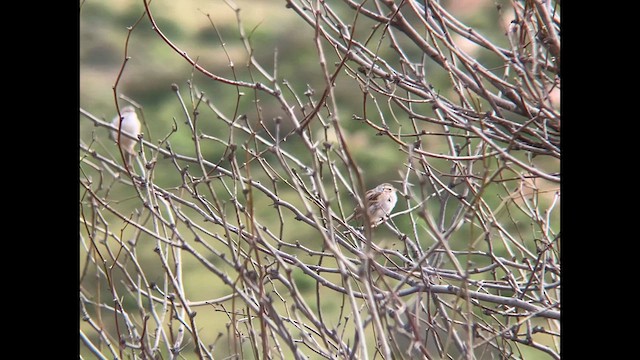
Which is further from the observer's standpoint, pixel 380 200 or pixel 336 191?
pixel 380 200

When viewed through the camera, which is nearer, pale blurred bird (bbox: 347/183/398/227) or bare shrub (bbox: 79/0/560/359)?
bare shrub (bbox: 79/0/560/359)

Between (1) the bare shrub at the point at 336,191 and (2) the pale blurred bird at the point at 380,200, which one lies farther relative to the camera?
(2) the pale blurred bird at the point at 380,200

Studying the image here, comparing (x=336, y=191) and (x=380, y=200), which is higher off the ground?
(x=380, y=200)
